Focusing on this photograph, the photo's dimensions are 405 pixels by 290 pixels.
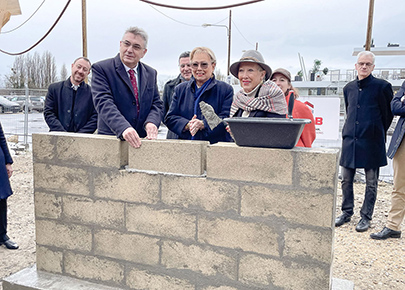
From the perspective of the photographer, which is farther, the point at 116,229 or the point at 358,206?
the point at 358,206

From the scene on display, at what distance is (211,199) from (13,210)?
471 centimetres

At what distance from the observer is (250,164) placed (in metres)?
2.64

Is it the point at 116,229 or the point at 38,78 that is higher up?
the point at 38,78

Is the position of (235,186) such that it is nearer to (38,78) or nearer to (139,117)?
(139,117)

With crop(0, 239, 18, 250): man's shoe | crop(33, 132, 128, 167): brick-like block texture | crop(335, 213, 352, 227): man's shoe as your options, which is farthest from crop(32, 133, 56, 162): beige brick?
crop(335, 213, 352, 227): man's shoe

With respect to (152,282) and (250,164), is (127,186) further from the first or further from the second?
(250,164)

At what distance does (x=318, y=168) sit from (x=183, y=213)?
1.09 m

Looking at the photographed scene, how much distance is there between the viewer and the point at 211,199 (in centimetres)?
278

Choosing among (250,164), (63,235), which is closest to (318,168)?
(250,164)

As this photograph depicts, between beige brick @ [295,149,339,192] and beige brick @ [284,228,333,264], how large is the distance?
1.09ft

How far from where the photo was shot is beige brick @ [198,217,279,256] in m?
2.65

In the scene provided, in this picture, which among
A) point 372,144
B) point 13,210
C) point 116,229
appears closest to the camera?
point 116,229

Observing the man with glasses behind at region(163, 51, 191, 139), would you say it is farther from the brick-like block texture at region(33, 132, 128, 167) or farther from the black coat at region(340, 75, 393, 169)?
the black coat at region(340, 75, 393, 169)

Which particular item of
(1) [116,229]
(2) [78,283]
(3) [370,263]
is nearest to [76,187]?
(1) [116,229]
